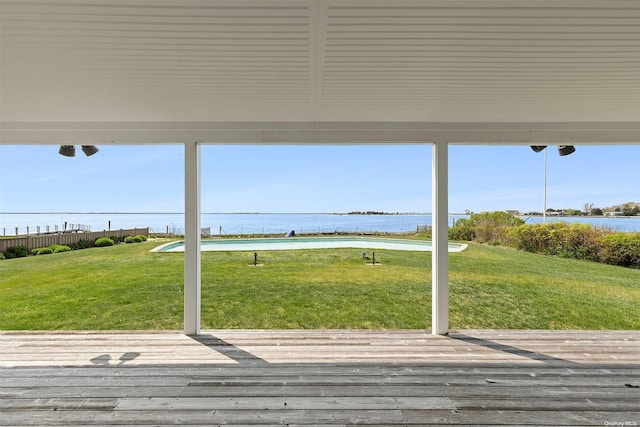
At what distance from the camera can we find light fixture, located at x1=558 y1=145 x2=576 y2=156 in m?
3.46

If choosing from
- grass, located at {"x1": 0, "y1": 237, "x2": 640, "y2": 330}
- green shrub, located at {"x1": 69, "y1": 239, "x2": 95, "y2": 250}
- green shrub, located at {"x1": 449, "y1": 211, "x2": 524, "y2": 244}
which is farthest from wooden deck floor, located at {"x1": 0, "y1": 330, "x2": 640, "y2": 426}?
green shrub, located at {"x1": 69, "y1": 239, "x2": 95, "y2": 250}

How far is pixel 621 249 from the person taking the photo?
479 cm

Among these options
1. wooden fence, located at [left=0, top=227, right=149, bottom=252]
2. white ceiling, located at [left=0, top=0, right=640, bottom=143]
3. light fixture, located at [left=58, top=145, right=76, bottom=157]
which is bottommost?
wooden fence, located at [left=0, top=227, right=149, bottom=252]

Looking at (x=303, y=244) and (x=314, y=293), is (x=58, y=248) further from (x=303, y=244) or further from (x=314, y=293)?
(x=314, y=293)

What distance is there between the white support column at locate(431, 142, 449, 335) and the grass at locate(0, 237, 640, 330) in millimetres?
1990

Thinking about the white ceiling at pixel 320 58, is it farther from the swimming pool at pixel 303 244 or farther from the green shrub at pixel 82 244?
the green shrub at pixel 82 244

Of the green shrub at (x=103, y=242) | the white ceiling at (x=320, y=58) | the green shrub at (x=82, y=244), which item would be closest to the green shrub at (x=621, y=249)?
A: the white ceiling at (x=320, y=58)

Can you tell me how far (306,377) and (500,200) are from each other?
485cm

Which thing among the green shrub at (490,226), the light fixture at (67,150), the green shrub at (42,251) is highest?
the light fixture at (67,150)

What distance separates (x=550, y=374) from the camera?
242 cm

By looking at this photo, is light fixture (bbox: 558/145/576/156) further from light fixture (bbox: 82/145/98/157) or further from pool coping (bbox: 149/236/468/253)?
light fixture (bbox: 82/145/98/157)

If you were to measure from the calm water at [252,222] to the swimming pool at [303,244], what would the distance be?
0.79 feet

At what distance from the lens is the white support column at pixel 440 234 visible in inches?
130

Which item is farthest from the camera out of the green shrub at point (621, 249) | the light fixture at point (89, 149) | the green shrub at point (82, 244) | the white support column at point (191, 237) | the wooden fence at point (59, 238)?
the green shrub at point (82, 244)
